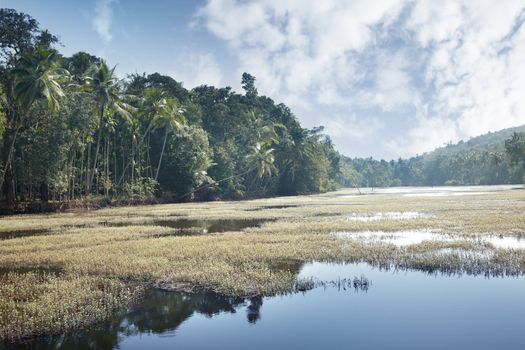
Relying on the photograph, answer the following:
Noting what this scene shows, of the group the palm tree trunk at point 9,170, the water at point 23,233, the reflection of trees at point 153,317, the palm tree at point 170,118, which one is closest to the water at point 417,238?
the reflection of trees at point 153,317

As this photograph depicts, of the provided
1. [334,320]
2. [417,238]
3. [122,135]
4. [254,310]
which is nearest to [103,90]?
[122,135]

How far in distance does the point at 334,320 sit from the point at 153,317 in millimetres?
4225

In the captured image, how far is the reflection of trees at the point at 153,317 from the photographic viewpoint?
826cm

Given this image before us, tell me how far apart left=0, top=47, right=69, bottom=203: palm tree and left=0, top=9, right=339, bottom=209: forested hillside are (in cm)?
11

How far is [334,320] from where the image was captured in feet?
30.3

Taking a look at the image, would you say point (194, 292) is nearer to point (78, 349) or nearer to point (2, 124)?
point (78, 349)

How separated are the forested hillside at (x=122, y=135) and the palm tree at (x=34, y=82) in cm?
11

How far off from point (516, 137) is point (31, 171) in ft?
416

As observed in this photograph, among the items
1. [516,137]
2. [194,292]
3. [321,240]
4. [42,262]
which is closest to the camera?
[194,292]

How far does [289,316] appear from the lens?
958 centimetres

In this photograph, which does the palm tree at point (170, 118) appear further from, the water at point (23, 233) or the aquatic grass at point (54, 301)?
the aquatic grass at point (54, 301)

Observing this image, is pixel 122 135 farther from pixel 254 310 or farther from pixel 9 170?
pixel 254 310

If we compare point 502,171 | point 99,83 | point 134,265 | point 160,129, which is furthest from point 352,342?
point 502,171

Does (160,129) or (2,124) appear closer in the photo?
(2,124)
